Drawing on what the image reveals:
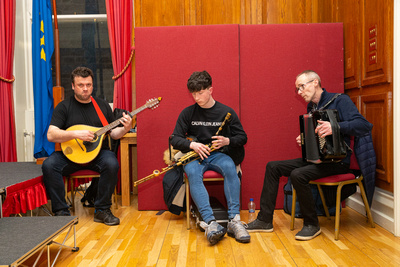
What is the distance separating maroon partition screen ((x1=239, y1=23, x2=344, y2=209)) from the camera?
3416mm

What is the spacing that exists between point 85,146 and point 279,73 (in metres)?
1.86

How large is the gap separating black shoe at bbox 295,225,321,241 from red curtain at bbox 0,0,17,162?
329 cm

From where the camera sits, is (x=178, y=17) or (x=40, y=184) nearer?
(x=40, y=184)

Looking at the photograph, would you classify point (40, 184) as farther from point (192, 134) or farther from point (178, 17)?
point (178, 17)

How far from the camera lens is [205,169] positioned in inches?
116

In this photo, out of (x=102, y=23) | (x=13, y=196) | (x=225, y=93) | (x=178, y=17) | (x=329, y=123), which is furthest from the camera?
(x=102, y=23)

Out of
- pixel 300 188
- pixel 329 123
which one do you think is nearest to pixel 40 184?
pixel 300 188

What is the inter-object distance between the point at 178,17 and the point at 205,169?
6.25 feet

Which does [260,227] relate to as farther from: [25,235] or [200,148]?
[25,235]

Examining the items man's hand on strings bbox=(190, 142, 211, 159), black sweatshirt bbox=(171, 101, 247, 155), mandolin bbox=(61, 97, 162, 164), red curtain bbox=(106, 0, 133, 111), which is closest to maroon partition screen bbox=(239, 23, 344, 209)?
black sweatshirt bbox=(171, 101, 247, 155)

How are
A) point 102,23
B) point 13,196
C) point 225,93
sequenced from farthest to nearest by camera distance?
point 102,23, point 225,93, point 13,196

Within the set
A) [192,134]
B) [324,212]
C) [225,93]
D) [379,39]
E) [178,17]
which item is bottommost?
[324,212]

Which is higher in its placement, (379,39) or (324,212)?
(379,39)

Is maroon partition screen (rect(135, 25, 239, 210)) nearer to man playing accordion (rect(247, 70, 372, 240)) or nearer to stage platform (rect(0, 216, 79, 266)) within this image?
man playing accordion (rect(247, 70, 372, 240))
